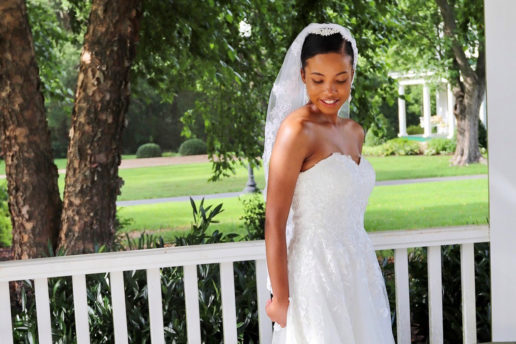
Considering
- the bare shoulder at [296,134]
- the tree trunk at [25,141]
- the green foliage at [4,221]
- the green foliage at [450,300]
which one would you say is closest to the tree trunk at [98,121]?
the tree trunk at [25,141]

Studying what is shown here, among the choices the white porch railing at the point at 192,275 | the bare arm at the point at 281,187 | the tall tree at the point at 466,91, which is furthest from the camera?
the tall tree at the point at 466,91

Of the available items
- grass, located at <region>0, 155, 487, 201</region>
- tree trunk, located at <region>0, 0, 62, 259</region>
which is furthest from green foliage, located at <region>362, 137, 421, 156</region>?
tree trunk, located at <region>0, 0, 62, 259</region>

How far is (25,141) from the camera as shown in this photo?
13.4ft

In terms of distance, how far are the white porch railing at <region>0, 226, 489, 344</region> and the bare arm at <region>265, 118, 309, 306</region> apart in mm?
439

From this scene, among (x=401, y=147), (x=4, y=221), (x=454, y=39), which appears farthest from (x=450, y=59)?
(x=4, y=221)

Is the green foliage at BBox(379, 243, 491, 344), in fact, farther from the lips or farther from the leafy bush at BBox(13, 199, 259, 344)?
the lips

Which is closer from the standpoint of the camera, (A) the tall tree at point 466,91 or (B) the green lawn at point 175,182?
(B) the green lawn at point 175,182

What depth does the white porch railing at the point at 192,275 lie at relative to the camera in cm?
188

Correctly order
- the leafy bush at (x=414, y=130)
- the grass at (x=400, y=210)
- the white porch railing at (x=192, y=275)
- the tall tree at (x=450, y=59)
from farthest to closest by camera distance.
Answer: the leafy bush at (x=414, y=130) → the tall tree at (x=450, y=59) → the grass at (x=400, y=210) → the white porch railing at (x=192, y=275)

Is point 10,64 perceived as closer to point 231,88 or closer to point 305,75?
point 231,88

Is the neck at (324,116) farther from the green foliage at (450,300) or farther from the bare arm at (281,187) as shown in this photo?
the green foliage at (450,300)

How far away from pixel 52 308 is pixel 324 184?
167cm

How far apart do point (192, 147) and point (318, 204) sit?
676cm

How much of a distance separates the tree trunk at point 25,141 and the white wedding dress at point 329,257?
9.67ft
